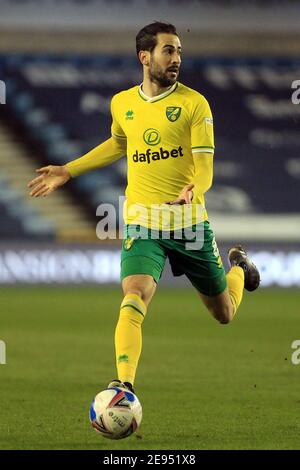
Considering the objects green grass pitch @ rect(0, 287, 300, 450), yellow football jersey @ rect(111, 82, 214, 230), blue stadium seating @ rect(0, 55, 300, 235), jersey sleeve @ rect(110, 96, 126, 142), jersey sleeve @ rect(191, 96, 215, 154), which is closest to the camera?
green grass pitch @ rect(0, 287, 300, 450)

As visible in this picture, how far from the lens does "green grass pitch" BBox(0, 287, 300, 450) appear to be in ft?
19.7

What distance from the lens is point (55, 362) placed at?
9.74 m

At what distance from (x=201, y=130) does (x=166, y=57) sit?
0.44 meters

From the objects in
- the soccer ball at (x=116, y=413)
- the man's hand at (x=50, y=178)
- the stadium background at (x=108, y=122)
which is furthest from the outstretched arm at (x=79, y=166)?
the stadium background at (x=108, y=122)

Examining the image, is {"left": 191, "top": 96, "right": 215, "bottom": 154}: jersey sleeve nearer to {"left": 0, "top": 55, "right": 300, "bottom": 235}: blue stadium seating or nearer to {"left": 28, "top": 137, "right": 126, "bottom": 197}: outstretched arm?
{"left": 28, "top": 137, "right": 126, "bottom": 197}: outstretched arm

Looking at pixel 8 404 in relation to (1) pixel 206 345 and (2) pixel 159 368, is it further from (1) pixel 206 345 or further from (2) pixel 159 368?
(1) pixel 206 345

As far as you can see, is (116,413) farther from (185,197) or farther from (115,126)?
(115,126)

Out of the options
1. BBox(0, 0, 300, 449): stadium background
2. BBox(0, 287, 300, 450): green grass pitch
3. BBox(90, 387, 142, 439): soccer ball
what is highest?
BBox(0, 0, 300, 449): stadium background

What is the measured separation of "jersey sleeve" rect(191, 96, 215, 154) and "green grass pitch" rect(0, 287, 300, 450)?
1531mm

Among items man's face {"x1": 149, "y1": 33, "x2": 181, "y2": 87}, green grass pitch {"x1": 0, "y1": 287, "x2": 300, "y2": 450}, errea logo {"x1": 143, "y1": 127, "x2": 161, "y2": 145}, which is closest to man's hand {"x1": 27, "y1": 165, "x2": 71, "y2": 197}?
errea logo {"x1": 143, "y1": 127, "x2": 161, "y2": 145}

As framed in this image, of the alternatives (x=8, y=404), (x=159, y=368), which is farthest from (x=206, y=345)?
(x=8, y=404)

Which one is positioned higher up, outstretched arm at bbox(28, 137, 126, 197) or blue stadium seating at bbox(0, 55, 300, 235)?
blue stadium seating at bbox(0, 55, 300, 235)

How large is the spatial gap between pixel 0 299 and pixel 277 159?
854 cm

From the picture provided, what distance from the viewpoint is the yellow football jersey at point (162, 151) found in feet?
20.7
